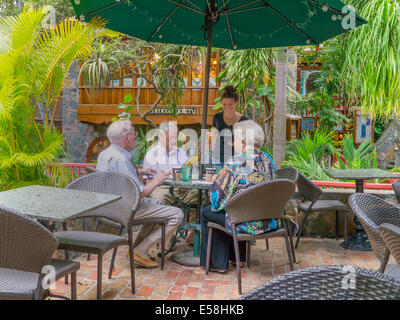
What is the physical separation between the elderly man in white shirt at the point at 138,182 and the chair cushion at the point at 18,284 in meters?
1.41

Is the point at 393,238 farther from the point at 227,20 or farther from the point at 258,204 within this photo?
the point at 227,20

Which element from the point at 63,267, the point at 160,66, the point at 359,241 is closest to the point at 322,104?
the point at 160,66

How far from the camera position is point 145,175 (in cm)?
416

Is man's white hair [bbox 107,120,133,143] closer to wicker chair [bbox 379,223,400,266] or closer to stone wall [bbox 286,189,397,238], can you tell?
wicker chair [bbox 379,223,400,266]

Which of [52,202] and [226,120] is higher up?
[226,120]

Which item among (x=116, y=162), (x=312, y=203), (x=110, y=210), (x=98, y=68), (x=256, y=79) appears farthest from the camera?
(x=98, y=68)

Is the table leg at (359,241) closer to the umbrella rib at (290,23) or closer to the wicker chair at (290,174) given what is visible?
the wicker chair at (290,174)

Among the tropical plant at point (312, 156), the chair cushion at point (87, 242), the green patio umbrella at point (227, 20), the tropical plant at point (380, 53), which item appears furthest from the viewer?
the tropical plant at point (312, 156)

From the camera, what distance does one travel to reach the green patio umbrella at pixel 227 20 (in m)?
3.72

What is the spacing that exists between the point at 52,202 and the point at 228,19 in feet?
9.29

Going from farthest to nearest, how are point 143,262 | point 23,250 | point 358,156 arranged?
1. point 358,156
2. point 143,262
3. point 23,250

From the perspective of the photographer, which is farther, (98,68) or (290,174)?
(98,68)

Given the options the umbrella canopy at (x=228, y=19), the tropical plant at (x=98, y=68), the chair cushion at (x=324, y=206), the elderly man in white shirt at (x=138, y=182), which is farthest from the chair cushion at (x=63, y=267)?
the tropical plant at (x=98, y=68)

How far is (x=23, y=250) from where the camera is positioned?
188 cm
